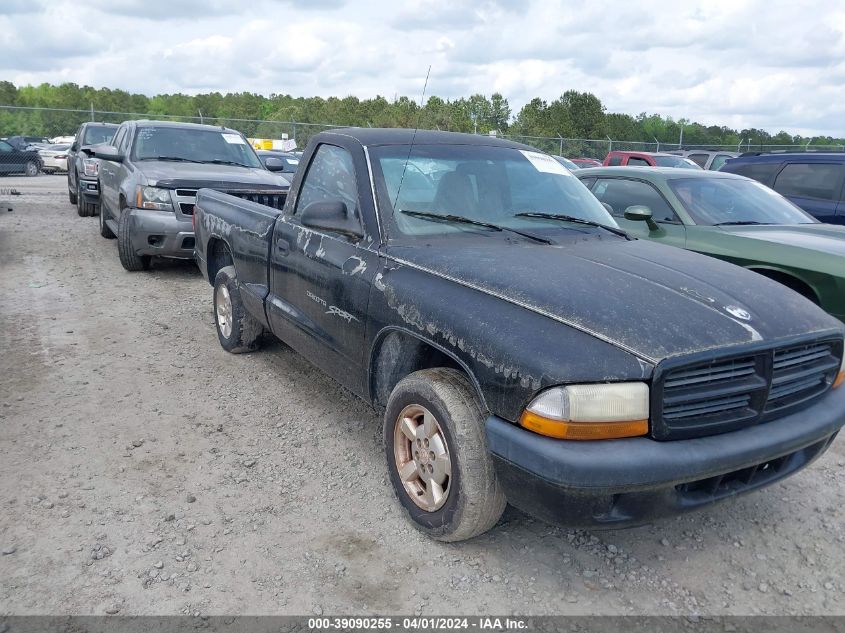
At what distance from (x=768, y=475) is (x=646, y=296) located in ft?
2.95

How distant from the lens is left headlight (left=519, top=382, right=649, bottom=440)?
2391 millimetres

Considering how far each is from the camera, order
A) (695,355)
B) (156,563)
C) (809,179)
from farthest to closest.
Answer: (809,179)
(156,563)
(695,355)

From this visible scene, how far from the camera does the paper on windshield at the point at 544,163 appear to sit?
164 inches

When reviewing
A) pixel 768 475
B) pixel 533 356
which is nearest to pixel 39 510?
pixel 533 356

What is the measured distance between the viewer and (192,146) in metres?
8.81

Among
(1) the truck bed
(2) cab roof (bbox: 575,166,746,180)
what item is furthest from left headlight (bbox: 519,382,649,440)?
(2) cab roof (bbox: 575,166,746,180)

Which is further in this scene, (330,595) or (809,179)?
(809,179)

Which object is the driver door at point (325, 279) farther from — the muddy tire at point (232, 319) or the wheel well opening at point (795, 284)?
the wheel well opening at point (795, 284)

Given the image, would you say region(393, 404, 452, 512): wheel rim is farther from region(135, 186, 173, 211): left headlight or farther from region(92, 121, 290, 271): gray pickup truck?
region(135, 186, 173, 211): left headlight

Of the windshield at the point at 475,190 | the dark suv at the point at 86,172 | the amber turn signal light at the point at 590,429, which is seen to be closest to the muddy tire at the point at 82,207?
the dark suv at the point at 86,172

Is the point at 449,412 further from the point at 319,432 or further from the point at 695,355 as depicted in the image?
the point at 319,432

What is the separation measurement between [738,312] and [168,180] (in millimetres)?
6484

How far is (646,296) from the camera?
2.79 m

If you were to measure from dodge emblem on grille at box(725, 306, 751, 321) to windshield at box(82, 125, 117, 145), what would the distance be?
48.5 feet
